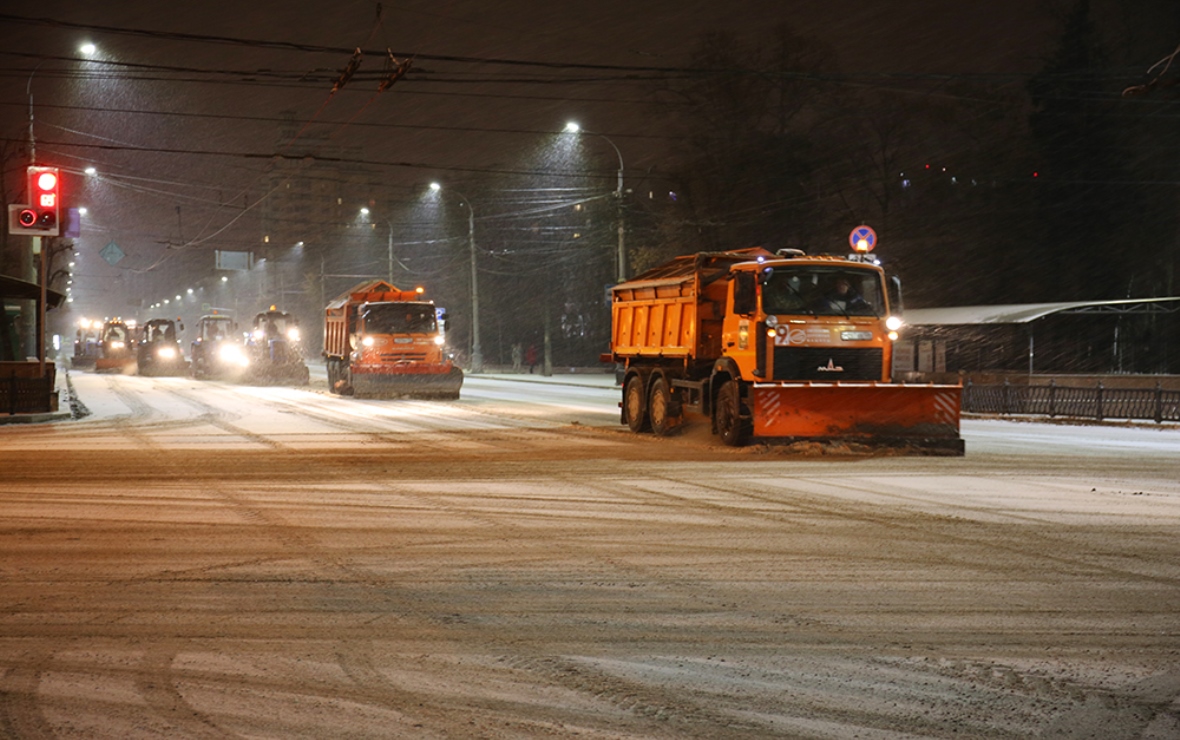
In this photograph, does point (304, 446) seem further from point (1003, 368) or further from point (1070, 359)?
point (1070, 359)

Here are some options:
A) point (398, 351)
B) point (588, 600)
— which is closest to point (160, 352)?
point (398, 351)

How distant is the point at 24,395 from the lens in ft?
83.6

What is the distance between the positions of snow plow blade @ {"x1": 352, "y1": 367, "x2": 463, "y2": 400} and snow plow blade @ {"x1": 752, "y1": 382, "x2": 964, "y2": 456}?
56.8 feet

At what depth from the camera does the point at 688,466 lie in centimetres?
1641

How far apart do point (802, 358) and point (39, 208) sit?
1589 centimetres

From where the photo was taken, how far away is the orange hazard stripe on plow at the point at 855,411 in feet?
58.4

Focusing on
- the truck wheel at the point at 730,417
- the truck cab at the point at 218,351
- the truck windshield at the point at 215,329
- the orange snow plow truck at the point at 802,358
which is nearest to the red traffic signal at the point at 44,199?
the orange snow plow truck at the point at 802,358

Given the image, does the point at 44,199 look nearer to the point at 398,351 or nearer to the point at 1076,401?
the point at 398,351

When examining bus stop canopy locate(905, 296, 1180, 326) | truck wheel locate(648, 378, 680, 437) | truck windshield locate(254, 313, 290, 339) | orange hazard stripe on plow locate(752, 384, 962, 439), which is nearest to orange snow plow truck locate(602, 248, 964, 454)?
orange hazard stripe on plow locate(752, 384, 962, 439)

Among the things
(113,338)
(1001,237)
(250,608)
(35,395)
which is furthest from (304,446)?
(113,338)

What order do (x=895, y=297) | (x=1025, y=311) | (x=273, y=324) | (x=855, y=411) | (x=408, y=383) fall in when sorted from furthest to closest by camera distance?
(x=273, y=324) → (x=1025, y=311) → (x=408, y=383) → (x=895, y=297) → (x=855, y=411)

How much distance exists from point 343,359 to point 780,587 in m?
29.5

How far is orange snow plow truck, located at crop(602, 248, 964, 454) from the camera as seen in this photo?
58.9 feet

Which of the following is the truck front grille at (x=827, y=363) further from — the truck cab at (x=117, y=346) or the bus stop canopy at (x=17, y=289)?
the truck cab at (x=117, y=346)
